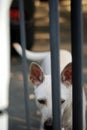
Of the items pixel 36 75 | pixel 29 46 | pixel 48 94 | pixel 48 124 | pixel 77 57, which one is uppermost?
pixel 77 57

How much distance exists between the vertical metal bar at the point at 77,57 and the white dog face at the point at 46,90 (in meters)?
1.96

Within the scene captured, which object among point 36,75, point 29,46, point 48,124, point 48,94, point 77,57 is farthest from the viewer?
point 29,46

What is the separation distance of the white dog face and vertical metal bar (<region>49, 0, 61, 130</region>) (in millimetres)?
1947

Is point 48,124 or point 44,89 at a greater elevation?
point 44,89

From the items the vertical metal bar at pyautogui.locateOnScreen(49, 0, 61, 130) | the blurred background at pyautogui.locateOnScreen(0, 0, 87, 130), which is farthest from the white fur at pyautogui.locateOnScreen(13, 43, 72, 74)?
the vertical metal bar at pyautogui.locateOnScreen(49, 0, 61, 130)

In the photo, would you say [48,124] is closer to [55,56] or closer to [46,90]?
[46,90]

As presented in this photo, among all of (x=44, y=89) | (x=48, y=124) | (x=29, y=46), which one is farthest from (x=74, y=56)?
(x=29, y=46)

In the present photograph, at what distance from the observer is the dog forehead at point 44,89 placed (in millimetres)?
3855

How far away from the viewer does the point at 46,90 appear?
12.7 feet

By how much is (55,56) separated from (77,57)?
0.08 metres

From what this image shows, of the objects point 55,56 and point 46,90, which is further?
point 46,90

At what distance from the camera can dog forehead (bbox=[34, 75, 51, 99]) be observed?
386cm

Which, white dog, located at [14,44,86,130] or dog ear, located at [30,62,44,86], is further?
dog ear, located at [30,62,44,86]

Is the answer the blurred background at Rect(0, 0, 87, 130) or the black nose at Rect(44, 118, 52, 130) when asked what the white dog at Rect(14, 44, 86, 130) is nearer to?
the black nose at Rect(44, 118, 52, 130)
